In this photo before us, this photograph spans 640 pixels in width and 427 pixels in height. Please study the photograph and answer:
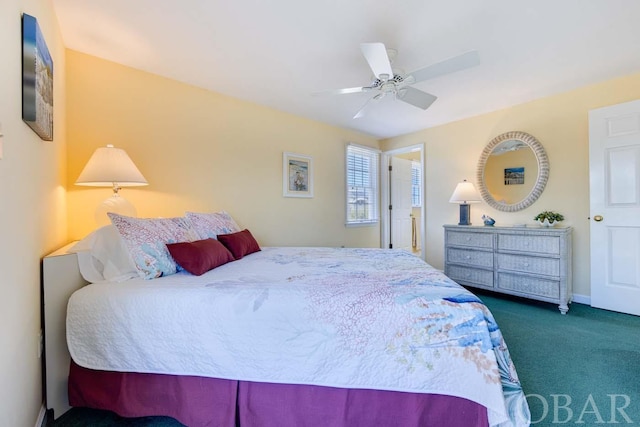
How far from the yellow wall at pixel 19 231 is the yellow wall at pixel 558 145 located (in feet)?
14.3

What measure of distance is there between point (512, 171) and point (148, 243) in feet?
13.1

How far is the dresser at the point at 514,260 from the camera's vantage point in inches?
113

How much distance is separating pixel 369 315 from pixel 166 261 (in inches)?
50.4

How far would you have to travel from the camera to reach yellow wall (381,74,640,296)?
9.86 feet

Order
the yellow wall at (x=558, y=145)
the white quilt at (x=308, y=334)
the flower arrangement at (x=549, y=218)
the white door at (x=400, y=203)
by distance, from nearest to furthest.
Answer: the white quilt at (x=308, y=334) < the yellow wall at (x=558, y=145) < the flower arrangement at (x=549, y=218) < the white door at (x=400, y=203)

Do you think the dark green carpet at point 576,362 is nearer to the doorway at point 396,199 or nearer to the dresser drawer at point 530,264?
the dresser drawer at point 530,264

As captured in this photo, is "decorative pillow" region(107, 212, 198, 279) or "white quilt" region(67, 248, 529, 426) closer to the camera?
"white quilt" region(67, 248, 529, 426)

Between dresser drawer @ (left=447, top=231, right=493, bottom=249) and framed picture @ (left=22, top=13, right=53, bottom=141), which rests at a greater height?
framed picture @ (left=22, top=13, right=53, bottom=141)

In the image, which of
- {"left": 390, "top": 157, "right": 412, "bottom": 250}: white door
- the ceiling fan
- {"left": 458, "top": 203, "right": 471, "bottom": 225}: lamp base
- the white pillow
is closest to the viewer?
the white pillow

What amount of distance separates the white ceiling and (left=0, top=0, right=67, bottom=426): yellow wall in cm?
58

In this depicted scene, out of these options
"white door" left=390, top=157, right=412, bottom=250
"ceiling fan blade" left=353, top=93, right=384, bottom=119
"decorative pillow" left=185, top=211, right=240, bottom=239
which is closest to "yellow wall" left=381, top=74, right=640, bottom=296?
"white door" left=390, top=157, right=412, bottom=250

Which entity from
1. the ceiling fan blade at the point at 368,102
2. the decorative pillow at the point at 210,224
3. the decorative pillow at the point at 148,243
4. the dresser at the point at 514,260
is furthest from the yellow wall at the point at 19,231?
the dresser at the point at 514,260

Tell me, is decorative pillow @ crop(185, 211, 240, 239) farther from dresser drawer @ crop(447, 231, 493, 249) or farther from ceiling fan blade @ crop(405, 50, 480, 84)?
dresser drawer @ crop(447, 231, 493, 249)

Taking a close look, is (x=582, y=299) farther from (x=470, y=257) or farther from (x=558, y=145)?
A: (x=558, y=145)
